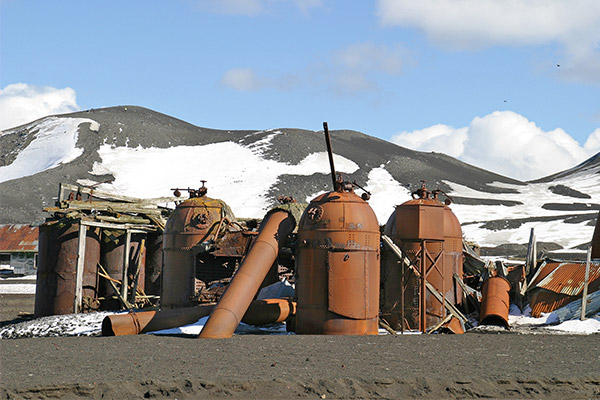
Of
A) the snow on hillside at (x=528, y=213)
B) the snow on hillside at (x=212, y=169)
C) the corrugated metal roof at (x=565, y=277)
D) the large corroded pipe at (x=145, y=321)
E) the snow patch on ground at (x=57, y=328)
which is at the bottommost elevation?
the snow patch on ground at (x=57, y=328)

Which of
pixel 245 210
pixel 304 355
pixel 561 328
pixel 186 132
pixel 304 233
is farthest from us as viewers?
pixel 186 132

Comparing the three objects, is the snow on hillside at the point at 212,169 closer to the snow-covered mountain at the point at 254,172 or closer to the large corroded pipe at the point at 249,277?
the snow-covered mountain at the point at 254,172

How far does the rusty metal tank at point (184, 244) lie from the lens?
22453 millimetres

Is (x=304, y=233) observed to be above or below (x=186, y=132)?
below

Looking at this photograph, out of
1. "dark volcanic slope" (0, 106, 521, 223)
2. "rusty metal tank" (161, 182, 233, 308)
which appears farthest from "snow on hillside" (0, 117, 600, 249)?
"rusty metal tank" (161, 182, 233, 308)

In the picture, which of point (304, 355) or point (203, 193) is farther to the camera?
point (203, 193)

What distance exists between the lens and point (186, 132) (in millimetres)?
125000

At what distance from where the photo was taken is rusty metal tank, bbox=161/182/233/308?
22.5 m

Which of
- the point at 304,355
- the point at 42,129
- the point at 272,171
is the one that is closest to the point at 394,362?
the point at 304,355

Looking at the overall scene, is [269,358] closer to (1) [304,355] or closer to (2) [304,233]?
(1) [304,355]

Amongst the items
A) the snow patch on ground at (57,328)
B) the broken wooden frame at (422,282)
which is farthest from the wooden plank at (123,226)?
the broken wooden frame at (422,282)

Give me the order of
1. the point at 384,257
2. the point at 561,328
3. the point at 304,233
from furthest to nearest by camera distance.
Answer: the point at 384,257, the point at 561,328, the point at 304,233

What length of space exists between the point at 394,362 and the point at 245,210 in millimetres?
70349

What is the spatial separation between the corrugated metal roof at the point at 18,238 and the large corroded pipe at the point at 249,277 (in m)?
37.4
